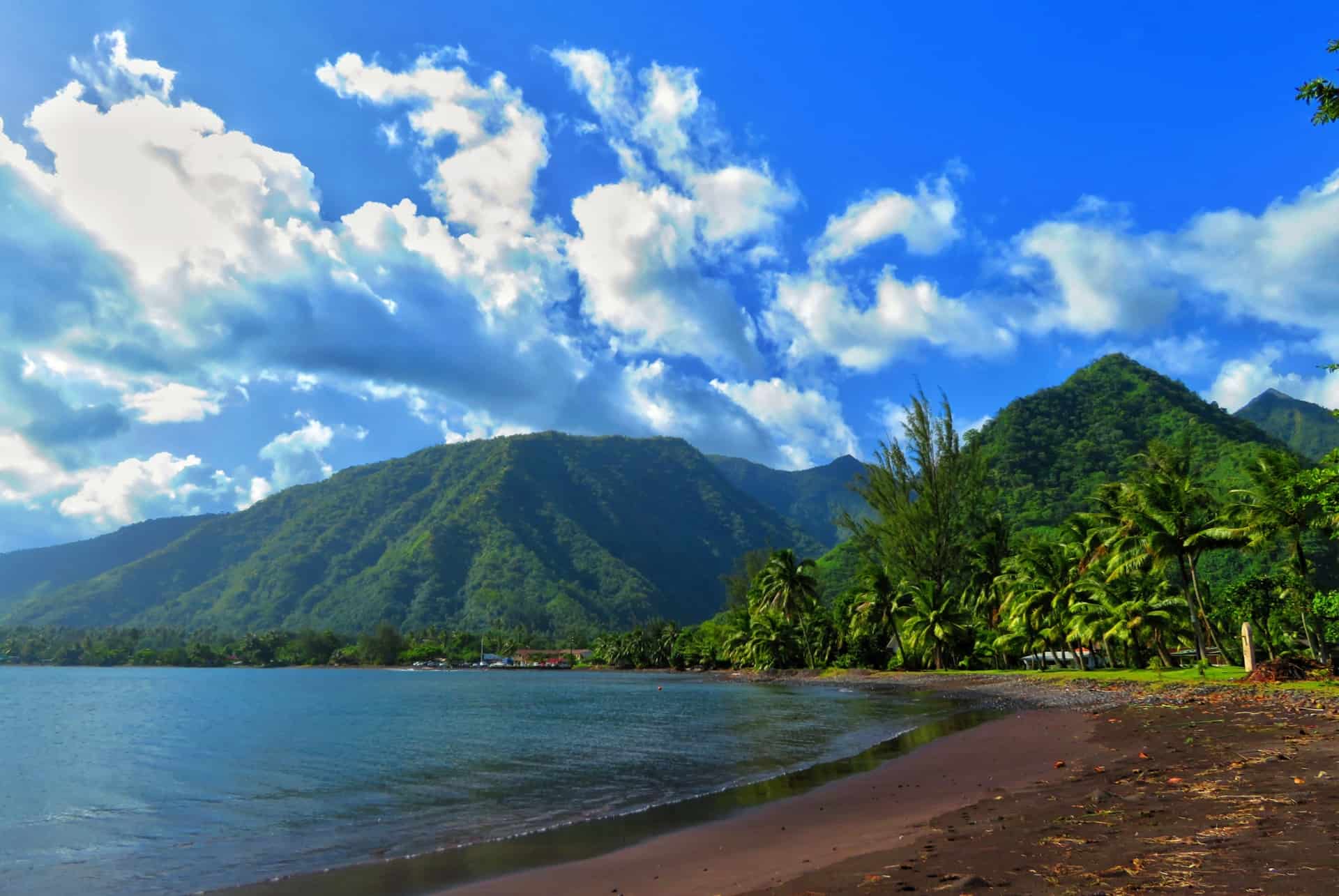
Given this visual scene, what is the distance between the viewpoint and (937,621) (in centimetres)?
6750

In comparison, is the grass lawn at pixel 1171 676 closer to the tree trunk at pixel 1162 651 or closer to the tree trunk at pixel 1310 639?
the tree trunk at pixel 1162 651

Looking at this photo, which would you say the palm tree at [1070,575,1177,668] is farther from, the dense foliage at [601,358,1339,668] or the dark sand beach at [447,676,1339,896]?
the dark sand beach at [447,676,1339,896]

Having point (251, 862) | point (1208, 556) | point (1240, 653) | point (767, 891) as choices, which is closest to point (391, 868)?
point (251, 862)

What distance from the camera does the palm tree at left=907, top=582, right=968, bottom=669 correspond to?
67625mm

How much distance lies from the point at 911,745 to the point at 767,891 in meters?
16.6

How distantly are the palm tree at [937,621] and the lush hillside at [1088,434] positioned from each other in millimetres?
34419

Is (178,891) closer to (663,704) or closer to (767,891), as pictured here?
(767,891)

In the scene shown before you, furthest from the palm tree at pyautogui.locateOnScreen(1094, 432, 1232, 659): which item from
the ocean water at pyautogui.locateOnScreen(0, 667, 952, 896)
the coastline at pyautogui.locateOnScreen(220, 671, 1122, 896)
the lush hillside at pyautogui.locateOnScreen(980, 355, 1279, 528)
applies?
the lush hillside at pyautogui.locateOnScreen(980, 355, 1279, 528)

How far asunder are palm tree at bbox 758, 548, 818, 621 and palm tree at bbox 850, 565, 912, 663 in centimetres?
1203

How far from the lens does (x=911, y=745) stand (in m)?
23.9

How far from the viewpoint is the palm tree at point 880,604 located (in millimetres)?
75938

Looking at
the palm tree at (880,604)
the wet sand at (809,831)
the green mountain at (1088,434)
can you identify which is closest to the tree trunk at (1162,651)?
the palm tree at (880,604)

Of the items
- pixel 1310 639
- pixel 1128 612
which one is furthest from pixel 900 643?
pixel 1310 639

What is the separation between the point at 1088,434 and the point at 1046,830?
407 ft
